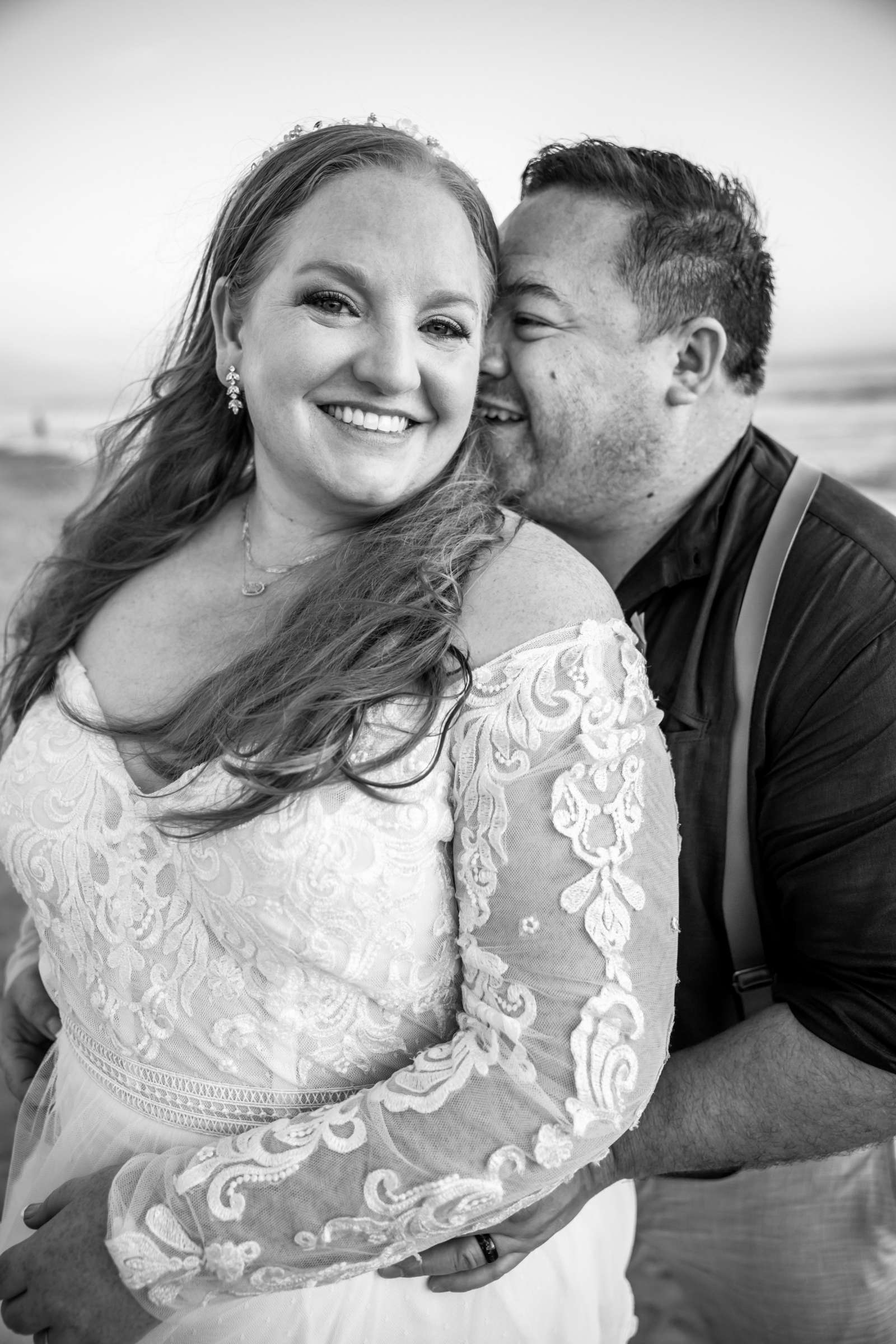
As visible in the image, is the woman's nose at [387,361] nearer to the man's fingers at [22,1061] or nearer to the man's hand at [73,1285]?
the man's hand at [73,1285]

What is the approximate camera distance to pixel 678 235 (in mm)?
1850

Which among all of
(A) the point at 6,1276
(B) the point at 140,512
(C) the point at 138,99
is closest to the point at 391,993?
(A) the point at 6,1276

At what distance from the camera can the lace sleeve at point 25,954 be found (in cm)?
187

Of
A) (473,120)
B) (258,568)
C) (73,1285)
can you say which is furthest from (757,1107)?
(473,120)

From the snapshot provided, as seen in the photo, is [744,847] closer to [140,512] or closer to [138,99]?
[140,512]

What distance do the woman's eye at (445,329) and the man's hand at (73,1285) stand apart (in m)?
1.14

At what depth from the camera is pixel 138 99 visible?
3471mm

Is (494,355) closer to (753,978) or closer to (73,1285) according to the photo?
(753,978)

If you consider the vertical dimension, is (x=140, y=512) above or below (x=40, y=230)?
below

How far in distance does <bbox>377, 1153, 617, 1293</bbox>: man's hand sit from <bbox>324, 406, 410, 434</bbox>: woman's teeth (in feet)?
3.39

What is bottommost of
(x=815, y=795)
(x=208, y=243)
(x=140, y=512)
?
(x=815, y=795)

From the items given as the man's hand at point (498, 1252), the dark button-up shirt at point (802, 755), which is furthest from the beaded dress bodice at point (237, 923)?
the dark button-up shirt at point (802, 755)

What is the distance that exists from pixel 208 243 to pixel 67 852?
96cm

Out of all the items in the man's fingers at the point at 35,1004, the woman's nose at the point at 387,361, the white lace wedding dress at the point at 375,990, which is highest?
the woman's nose at the point at 387,361
